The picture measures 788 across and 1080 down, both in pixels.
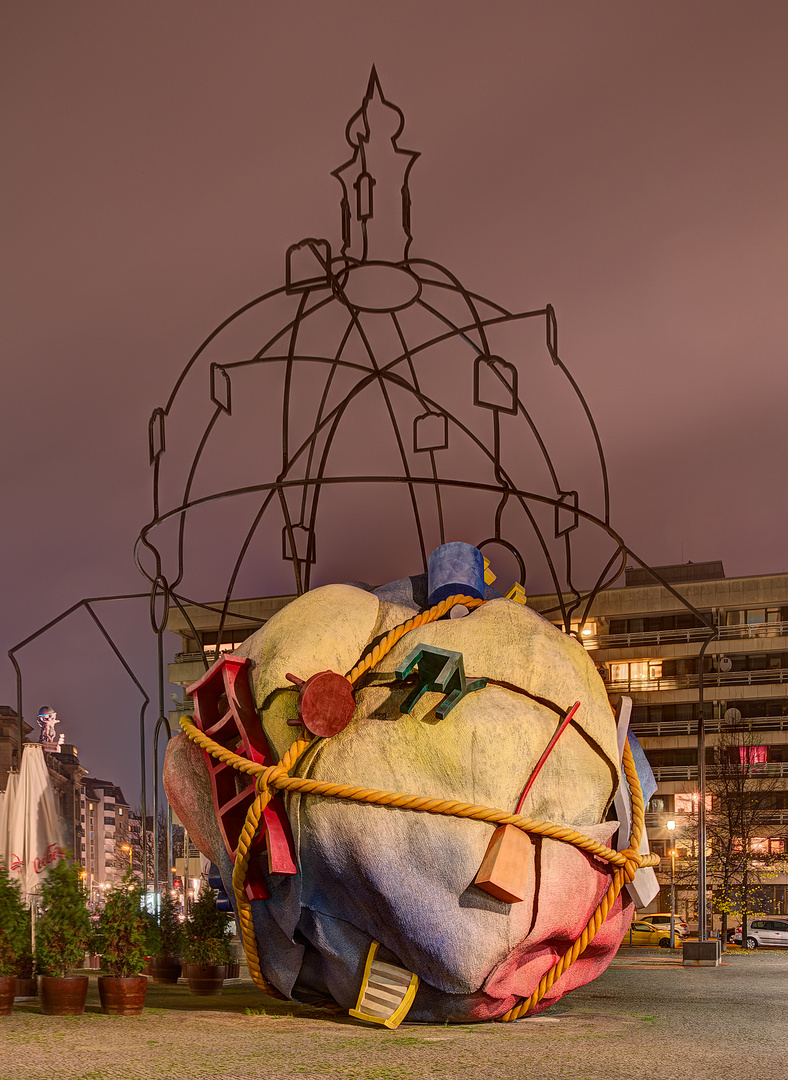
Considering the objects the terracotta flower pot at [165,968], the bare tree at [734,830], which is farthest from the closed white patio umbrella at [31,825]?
the bare tree at [734,830]

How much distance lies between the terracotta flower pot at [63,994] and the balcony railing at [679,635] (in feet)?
168

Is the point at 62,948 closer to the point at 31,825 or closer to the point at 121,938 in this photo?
the point at 121,938

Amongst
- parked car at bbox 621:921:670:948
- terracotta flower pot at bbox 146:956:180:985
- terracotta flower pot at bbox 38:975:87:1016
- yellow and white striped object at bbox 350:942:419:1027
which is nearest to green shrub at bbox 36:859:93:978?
terracotta flower pot at bbox 38:975:87:1016

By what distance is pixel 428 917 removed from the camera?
9.38 metres

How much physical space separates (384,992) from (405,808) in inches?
63.7

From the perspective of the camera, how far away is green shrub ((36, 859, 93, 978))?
10.7 meters

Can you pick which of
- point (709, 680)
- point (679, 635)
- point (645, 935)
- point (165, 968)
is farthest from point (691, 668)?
point (165, 968)

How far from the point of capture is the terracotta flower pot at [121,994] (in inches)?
420

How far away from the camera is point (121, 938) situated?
424 inches

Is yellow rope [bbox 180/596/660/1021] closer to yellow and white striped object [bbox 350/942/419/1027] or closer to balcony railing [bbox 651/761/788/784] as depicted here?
yellow and white striped object [bbox 350/942/419/1027]

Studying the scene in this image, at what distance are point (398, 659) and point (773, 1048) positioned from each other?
Result: 14.2 feet

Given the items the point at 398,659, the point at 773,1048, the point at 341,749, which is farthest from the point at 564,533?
the point at 773,1048

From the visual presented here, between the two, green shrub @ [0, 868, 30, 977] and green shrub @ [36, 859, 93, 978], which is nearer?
green shrub @ [36, 859, 93, 978]

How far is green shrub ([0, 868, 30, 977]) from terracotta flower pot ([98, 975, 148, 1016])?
934 millimetres
